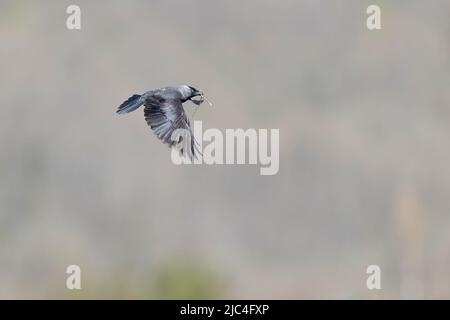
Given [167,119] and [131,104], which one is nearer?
[167,119]

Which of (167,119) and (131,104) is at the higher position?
(131,104)

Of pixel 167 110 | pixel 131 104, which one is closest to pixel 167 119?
pixel 167 110

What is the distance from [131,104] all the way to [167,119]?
0.44m

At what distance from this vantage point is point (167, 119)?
13.3 m

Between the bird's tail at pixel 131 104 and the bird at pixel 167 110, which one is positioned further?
the bird's tail at pixel 131 104

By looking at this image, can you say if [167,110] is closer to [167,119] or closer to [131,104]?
[167,119]

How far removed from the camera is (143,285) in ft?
102

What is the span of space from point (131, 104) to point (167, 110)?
15.4 inches

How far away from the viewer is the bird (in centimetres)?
1313

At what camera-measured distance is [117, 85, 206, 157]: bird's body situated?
13.2 m

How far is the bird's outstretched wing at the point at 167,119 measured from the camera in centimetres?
1309

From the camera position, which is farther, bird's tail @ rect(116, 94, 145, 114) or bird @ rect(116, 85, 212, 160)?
bird's tail @ rect(116, 94, 145, 114)

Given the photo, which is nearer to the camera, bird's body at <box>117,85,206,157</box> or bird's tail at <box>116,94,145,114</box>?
bird's body at <box>117,85,206,157</box>
